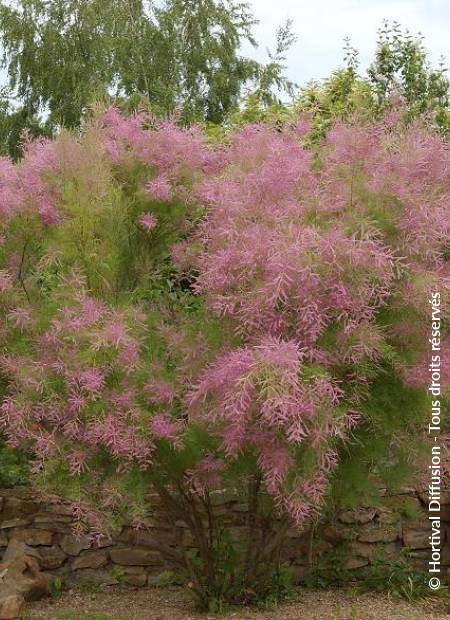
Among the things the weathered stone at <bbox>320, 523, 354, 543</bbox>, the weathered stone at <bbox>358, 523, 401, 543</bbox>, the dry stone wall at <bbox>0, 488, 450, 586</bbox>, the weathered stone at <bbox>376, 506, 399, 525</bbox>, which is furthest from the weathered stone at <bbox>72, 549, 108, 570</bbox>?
the weathered stone at <bbox>376, 506, 399, 525</bbox>

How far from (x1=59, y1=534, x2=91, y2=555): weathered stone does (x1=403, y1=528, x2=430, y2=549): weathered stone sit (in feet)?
8.63

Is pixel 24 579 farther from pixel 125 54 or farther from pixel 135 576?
pixel 125 54

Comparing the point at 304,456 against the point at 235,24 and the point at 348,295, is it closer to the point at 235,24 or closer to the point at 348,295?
the point at 348,295

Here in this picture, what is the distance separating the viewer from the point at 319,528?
7.27 m

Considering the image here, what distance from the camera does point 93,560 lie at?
25.2 feet

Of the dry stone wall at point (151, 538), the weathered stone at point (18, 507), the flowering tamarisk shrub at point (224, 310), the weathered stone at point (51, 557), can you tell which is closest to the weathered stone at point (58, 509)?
the dry stone wall at point (151, 538)

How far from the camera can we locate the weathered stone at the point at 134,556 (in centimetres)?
761

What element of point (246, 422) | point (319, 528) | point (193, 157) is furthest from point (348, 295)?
point (319, 528)

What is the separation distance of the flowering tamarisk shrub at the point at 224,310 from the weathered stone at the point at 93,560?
1.63 metres

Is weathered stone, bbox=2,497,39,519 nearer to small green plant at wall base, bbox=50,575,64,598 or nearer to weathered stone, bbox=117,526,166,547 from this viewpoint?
small green plant at wall base, bbox=50,575,64,598

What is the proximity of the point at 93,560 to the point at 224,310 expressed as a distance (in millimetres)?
3759

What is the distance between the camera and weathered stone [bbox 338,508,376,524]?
7.54 m

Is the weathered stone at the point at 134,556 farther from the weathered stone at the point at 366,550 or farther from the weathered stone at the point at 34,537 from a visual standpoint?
the weathered stone at the point at 366,550

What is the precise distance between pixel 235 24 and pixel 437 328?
24.7 metres
